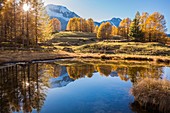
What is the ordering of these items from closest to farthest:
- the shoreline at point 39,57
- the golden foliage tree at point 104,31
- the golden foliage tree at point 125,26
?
the shoreline at point 39,57, the golden foliage tree at point 104,31, the golden foliage tree at point 125,26

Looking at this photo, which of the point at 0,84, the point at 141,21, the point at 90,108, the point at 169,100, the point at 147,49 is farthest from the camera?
the point at 141,21

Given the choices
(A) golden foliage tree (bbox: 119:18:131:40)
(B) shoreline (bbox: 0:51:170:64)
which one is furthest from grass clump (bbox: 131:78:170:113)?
(A) golden foliage tree (bbox: 119:18:131:40)

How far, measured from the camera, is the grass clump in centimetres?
1113

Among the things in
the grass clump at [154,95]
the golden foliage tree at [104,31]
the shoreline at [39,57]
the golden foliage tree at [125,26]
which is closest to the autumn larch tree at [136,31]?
the golden foliage tree at [125,26]

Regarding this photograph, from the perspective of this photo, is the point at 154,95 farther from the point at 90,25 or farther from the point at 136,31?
the point at 90,25

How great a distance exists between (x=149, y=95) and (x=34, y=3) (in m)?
45.3

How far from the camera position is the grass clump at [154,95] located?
11133 mm

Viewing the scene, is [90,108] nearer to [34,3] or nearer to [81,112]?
[81,112]

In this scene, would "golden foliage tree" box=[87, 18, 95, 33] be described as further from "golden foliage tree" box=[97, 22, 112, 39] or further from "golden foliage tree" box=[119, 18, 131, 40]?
"golden foliage tree" box=[97, 22, 112, 39]

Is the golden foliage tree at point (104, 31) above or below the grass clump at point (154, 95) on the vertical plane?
above

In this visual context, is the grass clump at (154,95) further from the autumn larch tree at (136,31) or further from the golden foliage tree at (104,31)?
the golden foliage tree at (104,31)

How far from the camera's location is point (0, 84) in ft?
59.8

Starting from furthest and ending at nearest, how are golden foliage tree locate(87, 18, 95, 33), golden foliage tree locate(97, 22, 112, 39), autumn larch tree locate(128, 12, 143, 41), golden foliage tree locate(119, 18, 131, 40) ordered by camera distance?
golden foliage tree locate(87, 18, 95, 33), golden foliage tree locate(119, 18, 131, 40), golden foliage tree locate(97, 22, 112, 39), autumn larch tree locate(128, 12, 143, 41)

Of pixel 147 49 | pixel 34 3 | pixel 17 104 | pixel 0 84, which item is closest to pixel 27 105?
pixel 17 104
